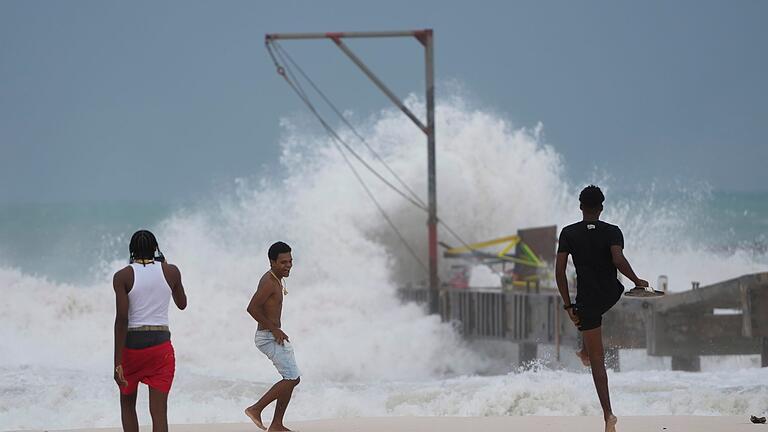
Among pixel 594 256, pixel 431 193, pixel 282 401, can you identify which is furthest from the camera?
pixel 431 193

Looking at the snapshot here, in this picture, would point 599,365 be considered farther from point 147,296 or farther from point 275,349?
point 147,296

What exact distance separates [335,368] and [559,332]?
4.54 metres

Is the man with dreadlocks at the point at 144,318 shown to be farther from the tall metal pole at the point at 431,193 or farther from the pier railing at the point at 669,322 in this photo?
the tall metal pole at the point at 431,193

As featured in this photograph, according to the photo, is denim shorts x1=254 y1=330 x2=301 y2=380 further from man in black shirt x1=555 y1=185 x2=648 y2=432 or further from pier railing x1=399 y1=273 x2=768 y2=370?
pier railing x1=399 y1=273 x2=768 y2=370

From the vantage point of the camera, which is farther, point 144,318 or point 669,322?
point 669,322

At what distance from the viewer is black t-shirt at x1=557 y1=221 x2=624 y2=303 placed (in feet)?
27.7

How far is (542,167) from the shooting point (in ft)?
145

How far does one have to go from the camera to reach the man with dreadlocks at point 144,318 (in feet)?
25.7

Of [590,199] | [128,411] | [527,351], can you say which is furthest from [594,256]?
[527,351]

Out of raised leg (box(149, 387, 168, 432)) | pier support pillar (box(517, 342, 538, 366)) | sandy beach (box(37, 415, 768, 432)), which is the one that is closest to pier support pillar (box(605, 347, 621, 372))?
pier support pillar (box(517, 342, 538, 366))

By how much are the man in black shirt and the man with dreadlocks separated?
243 cm

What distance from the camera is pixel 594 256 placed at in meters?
8.44

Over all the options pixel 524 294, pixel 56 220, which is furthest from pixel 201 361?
pixel 56 220

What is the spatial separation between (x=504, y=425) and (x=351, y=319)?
1999 cm
